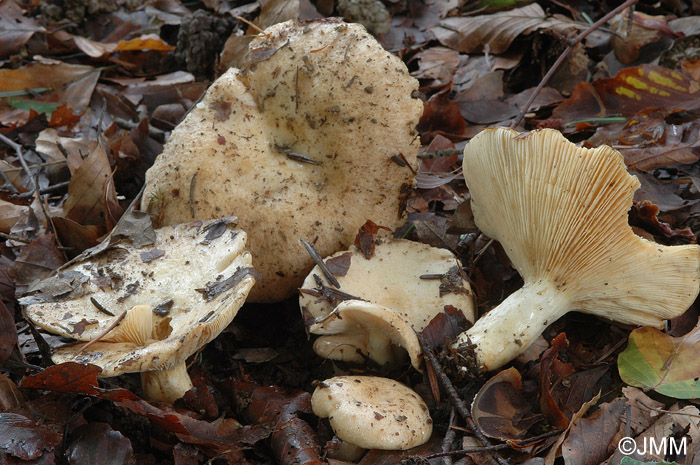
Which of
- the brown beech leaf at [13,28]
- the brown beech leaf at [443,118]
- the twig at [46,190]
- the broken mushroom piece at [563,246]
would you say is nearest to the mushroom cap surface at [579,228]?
the broken mushroom piece at [563,246]

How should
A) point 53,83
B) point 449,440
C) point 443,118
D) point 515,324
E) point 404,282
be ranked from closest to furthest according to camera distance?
point 449,440 < point 515,324 < point 404,282 < point 443,118 < point 53,83

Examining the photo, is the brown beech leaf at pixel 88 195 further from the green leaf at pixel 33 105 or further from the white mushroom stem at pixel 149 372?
the green leaf at pixel 33 105

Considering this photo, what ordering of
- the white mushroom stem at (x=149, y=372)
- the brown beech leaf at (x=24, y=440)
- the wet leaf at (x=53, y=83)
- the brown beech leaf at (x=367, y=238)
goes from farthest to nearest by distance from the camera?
the wet leaf at (x=53, y=83), the brown beech leaf at (x=367, y=238), the white mushroom stem at (x=149, y=372), the brown beech leaf at (x=24, y=440)

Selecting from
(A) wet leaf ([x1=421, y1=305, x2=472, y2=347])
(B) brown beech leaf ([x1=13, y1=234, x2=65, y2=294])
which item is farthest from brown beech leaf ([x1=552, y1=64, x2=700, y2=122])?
(B) brown beech leaf ([x1=13, y1=234, x2=65, y2=294])

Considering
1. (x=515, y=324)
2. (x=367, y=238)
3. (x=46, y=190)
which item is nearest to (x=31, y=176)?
(x=46, y=190)

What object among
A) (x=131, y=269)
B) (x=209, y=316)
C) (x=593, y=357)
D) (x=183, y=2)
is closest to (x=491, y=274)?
(x=593, y=357)

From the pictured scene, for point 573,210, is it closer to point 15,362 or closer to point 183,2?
point 15,362

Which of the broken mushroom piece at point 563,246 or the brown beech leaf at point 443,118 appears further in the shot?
the brown beech leaf at point 443,118

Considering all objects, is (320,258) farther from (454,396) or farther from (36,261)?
(36,261)
